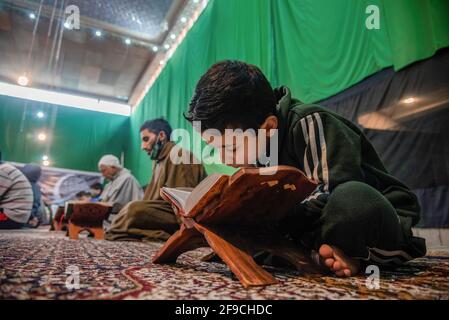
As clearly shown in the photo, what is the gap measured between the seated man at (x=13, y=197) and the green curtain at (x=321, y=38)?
2367 millimetres

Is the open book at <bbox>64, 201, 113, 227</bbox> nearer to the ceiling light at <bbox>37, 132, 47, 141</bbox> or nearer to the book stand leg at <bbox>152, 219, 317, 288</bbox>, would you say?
the book stand leg at <bbox>152, 219, 317, 288</bbox>

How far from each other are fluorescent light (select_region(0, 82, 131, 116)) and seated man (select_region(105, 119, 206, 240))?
21.5 ft

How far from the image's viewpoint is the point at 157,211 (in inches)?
88.4

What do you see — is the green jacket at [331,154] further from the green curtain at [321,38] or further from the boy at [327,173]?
the green curtain at [321,38]

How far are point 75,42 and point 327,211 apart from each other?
6.68 meters

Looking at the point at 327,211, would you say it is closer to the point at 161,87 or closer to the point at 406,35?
the point at 406,35

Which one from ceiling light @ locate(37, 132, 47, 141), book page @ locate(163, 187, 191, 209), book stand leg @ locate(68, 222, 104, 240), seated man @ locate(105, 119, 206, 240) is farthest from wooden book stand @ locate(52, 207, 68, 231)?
ceiling light @ locate(37, 132, 47, 141)

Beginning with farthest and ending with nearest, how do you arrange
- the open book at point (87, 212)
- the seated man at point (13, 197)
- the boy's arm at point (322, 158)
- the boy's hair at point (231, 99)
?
1. the seated man at point (13, 197)
2. the open book at point (87, 212)
3. the boy's hair at point (231, 99)
4. the boy's arm at point (322, 158)

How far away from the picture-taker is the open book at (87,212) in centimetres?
241

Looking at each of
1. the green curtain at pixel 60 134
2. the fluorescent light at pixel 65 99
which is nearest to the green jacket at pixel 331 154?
the green curtain at pixel 60 134

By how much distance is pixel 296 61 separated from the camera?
2457mm

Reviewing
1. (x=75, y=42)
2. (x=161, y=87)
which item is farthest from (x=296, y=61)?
(x=75, y=42)

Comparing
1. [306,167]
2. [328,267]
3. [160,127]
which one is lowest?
[328,267]

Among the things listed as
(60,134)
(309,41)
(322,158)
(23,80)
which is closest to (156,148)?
(309,41)
